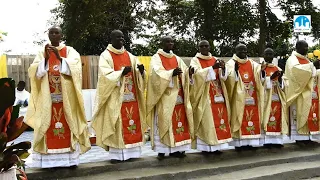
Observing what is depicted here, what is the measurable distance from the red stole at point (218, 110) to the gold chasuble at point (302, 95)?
1.50 metres

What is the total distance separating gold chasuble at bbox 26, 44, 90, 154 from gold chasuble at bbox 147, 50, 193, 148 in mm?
1183

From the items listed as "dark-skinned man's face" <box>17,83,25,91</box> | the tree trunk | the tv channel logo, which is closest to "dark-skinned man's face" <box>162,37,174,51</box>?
the tv channel logo

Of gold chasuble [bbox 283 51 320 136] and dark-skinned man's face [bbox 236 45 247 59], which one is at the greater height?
dark-skinned man's face [bbox 236 45 247 59]

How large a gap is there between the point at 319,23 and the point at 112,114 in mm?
15690

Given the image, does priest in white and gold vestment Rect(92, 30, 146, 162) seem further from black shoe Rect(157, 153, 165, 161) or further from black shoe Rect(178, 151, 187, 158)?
black shoe Rect(178, 151, 187, 158)

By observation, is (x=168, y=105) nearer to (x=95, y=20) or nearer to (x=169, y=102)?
(x=169, y=102)

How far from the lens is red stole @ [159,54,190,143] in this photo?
645 cm

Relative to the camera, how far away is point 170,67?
6.62 meters

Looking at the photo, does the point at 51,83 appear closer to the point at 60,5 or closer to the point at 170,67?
the point at 170,67

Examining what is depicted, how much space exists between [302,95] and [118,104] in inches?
146

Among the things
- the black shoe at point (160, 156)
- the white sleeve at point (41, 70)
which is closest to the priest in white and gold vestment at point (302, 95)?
the black shoe at point (160, 156)

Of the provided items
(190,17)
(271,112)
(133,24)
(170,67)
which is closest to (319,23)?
(190,17)

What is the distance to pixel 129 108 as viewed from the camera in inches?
245

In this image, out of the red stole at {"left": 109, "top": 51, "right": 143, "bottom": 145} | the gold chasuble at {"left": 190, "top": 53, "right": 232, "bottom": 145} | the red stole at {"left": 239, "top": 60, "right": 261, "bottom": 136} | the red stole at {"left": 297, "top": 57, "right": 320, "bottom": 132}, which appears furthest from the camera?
the red stole at {"left": 297, "top": 57, "right": 320, "bottom": 132}
